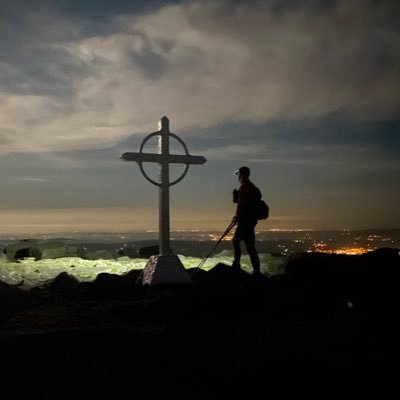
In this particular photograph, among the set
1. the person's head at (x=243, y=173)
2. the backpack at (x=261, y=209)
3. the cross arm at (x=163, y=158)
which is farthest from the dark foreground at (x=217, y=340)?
the cross arm at (x=163, y=158)

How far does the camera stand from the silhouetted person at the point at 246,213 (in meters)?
9.58

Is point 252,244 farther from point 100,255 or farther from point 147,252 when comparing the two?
point 100,255

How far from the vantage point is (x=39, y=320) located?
21.7 feet

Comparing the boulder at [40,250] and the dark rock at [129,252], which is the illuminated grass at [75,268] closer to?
the boulder at [40,250]

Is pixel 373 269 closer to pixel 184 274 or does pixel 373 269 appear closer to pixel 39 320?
pixel 184 274

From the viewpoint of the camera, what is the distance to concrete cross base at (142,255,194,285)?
940 cm

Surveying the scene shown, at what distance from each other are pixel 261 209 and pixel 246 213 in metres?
0.34

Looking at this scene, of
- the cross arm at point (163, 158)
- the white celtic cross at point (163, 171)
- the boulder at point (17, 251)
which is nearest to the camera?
A: the cross arm at point (163, 158)

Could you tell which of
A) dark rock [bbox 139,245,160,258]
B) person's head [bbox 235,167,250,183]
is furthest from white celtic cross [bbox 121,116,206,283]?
dark rock [bbox 139,245,160,258]

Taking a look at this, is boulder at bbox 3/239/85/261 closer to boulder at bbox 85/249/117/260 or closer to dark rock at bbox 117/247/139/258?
boulder at bbox 85/249/117/260

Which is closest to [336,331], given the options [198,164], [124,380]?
[124,380]

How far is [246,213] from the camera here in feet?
31.5

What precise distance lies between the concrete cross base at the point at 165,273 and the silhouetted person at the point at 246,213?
120 centimetres

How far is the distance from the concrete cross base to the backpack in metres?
2.05
